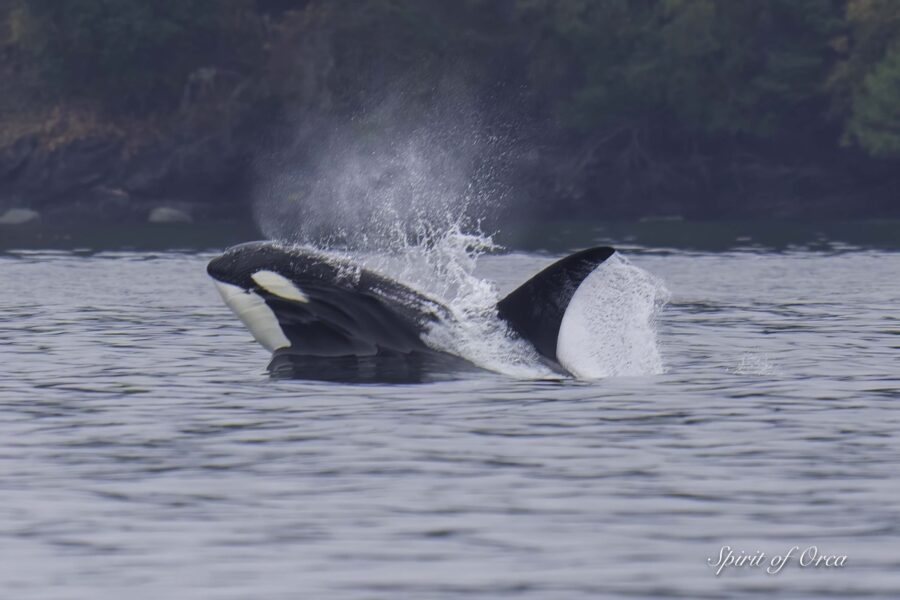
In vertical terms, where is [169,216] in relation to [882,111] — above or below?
below

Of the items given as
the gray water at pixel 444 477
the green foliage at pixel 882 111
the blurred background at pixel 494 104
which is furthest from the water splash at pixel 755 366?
the green foliage at pixel 882 111

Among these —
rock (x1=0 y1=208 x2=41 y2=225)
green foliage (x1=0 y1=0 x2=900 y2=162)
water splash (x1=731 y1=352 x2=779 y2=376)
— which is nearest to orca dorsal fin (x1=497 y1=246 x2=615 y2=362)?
→ water splash (x1=731 y1=352 x2=779 y2=376)

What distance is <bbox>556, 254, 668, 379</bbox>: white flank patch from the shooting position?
21.3 meters

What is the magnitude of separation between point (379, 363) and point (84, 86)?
88621mm

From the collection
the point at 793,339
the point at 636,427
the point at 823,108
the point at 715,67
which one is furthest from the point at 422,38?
the point at 636,427

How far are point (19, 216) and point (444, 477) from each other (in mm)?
83402

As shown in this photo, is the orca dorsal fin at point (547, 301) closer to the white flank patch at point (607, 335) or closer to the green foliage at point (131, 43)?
the white flank patch at point (607, 335)

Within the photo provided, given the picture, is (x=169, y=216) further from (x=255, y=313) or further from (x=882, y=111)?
(x=255, y=313)

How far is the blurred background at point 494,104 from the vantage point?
325 ft

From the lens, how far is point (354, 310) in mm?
20906

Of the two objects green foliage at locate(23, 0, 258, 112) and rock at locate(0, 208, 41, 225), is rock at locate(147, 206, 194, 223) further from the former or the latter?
green foliage at locate(23, 0, 258, 112)

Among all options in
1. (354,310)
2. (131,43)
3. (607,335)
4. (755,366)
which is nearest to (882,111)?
(131,43)

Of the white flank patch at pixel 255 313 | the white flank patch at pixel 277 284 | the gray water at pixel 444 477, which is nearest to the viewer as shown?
the gray water at pixel 444 477

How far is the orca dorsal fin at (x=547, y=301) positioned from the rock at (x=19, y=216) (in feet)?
246
